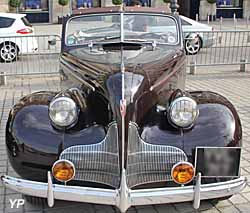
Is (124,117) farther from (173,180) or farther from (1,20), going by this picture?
(1,20)

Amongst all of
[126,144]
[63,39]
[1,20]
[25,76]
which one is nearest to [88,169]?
[126,144]

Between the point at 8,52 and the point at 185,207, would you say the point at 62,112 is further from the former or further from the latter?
the point at 8,52

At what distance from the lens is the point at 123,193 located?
2.96m

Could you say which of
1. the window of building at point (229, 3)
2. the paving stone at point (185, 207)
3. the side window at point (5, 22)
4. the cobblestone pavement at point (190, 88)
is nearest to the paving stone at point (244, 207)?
the cobblestone pavement at point (190, 88)

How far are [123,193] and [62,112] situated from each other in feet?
2.96

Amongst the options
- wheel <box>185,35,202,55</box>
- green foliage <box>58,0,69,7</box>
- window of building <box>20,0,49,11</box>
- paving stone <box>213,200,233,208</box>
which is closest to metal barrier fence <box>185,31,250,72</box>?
wheel <box>185,35,202,55</box>

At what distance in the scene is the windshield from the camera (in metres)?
4.70

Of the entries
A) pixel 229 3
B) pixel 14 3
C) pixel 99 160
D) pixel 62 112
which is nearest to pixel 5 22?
pixel 62 112

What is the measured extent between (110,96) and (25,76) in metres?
7.92

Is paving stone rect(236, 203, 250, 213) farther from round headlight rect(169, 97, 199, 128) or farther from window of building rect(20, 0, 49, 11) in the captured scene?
window of building rect(20, 0, 49, 11)

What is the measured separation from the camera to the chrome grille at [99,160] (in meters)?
3.21

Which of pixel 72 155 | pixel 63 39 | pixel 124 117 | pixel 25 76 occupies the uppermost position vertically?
pixel 63 39

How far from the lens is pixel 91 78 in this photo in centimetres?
386

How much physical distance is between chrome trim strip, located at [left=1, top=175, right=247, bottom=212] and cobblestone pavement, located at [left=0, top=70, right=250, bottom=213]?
2.49 feet
